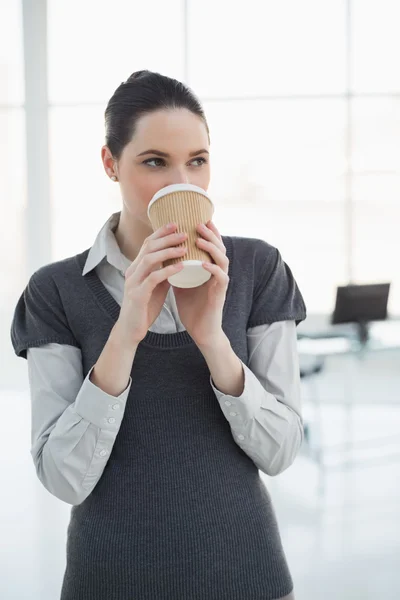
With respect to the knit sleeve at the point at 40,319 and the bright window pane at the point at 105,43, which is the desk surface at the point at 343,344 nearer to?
the knit sleeve at the point at 40,319

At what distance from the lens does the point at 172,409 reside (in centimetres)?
108

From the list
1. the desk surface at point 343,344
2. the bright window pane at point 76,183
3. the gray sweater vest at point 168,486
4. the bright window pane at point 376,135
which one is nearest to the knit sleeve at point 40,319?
the gray sweater vest at point 168,486

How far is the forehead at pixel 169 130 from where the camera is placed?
107 cm

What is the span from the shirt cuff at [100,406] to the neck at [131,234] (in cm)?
28

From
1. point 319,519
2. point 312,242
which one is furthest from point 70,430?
point 312,242

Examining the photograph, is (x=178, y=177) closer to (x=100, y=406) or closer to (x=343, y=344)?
(x=100, y=406)

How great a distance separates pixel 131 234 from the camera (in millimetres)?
1194

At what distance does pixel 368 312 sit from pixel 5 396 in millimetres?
3473

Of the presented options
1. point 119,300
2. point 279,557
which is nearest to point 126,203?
point 119,300

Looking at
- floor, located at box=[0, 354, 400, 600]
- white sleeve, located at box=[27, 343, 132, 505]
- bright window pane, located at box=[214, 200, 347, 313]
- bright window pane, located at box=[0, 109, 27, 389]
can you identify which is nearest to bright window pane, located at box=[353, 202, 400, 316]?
bright window pane, located at box=[214, 200, 347, 313]

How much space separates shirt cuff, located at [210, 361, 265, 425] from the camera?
1.02 metres

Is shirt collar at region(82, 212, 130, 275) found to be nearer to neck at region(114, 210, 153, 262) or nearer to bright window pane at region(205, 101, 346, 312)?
neck at region(114, 210, 153, 262)

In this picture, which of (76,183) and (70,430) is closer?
(70,430)

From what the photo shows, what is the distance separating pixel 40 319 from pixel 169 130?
0.37m
